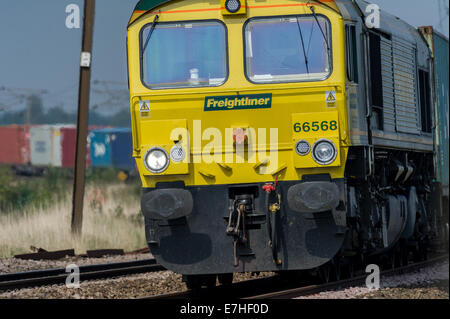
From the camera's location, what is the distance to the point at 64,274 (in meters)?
12.8

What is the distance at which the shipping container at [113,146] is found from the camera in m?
49.6

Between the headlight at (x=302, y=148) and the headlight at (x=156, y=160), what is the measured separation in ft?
4.87

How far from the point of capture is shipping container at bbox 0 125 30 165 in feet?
167

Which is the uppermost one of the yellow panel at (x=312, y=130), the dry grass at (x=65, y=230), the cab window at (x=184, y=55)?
the cab window at (x=184, y=55)

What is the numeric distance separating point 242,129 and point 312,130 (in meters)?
0.80

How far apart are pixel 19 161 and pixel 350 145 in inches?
1709

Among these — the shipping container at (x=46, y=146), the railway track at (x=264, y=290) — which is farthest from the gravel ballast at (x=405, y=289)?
the shipping container at (x=46, y=146)

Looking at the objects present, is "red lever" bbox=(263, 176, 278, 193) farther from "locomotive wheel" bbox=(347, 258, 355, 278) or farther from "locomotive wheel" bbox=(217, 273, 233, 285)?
"locomotive wheel" bbox=(347, 258, 355, 278)

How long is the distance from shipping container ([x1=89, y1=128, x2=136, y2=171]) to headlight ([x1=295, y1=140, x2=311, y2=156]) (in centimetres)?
3924

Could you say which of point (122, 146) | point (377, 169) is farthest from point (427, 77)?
point (122, 146)

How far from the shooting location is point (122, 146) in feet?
164

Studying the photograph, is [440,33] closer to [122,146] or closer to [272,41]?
[272,41]

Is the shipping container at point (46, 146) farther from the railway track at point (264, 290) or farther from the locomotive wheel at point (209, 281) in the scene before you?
the locomotive wheel at point (209, 281)

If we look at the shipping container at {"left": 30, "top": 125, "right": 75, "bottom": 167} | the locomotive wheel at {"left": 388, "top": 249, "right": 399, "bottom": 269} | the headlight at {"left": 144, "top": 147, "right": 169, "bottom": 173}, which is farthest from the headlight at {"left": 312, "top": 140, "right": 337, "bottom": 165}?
the shipping container at {"left": 30, "top": 125, "right": 75, "bottom": 167}
